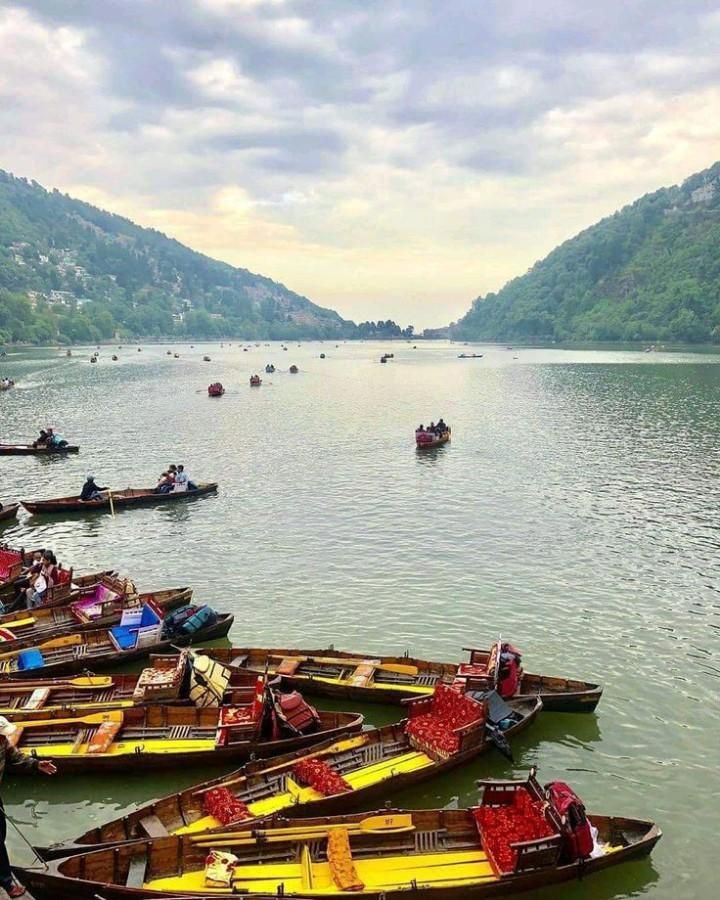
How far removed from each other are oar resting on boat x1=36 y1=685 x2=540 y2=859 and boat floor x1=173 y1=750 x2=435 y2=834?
0.02m

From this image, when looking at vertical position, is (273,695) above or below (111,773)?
above

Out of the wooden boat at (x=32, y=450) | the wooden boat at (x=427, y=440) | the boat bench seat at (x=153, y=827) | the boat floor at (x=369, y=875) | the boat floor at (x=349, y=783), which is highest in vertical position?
the boat bench seat at (x=153, y=827)

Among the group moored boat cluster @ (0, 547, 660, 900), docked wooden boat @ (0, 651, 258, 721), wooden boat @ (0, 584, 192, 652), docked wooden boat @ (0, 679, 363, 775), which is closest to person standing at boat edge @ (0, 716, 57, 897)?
moored boat cluster @ (0, 547, 660, 900)

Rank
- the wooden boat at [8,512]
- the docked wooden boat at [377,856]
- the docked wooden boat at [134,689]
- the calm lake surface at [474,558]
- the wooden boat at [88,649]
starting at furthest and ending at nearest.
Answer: the wooden boat at [8,512]
the wooden boat at [88,649]
the docked wooden boat at [134,689]
the calm lake surface at [474,558]
the docked wooden boat at [377,856]

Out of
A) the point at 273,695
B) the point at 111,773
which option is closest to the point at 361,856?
the point at 273,695

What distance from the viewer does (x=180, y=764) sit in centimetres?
1708

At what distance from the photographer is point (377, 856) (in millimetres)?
13422

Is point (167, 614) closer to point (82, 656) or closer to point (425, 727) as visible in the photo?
point (82, 656)

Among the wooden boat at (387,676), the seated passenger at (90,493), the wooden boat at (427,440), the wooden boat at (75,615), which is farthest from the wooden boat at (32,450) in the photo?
the wooden boat at (387,676)

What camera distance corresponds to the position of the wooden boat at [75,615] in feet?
78.7

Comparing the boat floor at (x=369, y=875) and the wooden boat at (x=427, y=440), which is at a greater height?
the boat floor at (x=369, y=875)

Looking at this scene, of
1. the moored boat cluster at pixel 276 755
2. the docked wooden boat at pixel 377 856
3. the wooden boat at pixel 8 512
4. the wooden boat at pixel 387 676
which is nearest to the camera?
the docked wooden boat at pixel 377 856

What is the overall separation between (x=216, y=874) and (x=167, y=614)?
14483mm

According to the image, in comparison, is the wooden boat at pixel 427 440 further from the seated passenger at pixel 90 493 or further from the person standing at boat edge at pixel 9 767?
the person standing at boat edge at pixel 9 767
